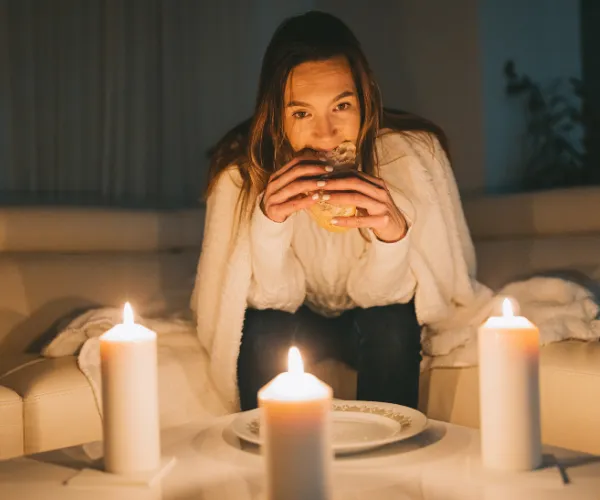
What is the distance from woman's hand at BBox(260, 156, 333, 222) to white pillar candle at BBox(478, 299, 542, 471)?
0.47m

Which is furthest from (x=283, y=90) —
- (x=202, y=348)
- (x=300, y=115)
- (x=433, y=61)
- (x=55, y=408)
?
(x=433, y=61)

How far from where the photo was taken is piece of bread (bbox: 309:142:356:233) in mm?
1188

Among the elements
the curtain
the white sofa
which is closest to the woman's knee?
the white sofa

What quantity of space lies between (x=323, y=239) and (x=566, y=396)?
20.5 inches

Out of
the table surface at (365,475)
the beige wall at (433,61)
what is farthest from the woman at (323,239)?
the beige wall at (433,61)

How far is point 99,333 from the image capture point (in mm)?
1565

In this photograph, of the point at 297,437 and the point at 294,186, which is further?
the point at 294,186

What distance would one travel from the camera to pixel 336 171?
118 cm

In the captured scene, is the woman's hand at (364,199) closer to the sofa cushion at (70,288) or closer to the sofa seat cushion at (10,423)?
the sofa seat cushion at (10,423)

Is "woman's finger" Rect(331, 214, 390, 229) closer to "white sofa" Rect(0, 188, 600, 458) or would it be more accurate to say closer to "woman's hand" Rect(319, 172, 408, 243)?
"woman's hand" Rect(319, 172, 408, 243)

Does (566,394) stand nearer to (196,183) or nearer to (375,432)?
(375,432)

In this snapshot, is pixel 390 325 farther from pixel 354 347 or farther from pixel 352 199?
pixel 352 199

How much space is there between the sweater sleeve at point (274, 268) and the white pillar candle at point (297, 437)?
731 millimetres

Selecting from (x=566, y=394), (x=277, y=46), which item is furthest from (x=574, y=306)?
(x=277, y=46)
